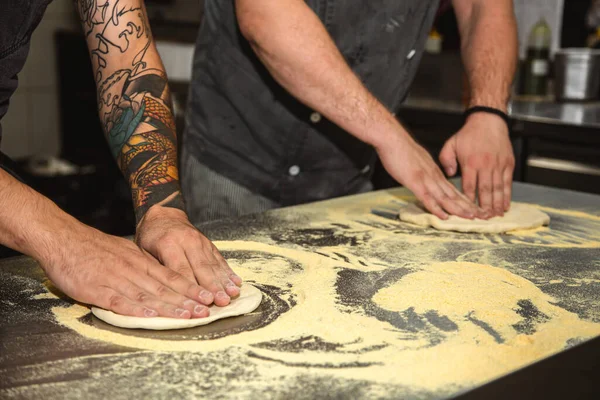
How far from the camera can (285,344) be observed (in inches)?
35.7

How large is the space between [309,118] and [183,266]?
83cm

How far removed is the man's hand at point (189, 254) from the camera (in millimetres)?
1062

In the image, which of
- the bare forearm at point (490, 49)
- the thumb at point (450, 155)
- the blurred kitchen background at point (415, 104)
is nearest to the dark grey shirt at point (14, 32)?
the blurred kitchen background at point (415, 104)

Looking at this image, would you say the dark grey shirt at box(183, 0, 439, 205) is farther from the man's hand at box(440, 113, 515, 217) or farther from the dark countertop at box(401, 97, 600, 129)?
the dark countertop at box(401, 97, 600, 129)

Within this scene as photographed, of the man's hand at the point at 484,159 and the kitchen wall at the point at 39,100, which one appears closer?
the man's hand at the point at 484,159

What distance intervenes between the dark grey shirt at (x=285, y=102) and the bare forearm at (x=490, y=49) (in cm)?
13

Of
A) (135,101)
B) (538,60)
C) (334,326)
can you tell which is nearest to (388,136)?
(135,101)

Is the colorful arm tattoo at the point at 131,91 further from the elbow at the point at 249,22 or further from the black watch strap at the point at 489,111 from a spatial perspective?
the black watch strap at the point at 489,111

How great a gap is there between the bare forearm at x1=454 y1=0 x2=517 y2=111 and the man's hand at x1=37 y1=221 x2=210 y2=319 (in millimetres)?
1072

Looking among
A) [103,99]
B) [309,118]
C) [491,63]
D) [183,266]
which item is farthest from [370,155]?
[183,266]

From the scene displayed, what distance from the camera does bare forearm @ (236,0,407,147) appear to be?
5.18 feet

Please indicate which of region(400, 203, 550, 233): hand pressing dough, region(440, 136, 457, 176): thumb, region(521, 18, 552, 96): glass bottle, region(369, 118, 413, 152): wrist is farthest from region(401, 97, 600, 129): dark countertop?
region(369, 118, 413, 152): wrist

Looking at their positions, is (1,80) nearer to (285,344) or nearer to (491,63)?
(285,344)

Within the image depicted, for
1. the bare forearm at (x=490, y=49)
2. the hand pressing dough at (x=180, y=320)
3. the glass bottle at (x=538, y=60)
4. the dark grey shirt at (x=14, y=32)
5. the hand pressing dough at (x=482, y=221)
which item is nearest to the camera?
the hand pressing dough at (x=180, y=320)
